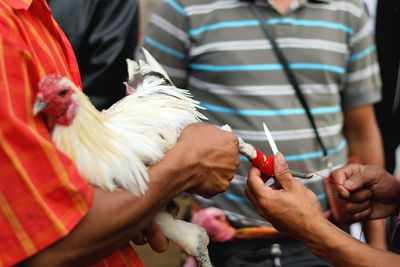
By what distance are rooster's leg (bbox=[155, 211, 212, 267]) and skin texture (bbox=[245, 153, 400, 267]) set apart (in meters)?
0.20

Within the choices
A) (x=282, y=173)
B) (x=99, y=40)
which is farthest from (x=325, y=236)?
(x=99, y=40)

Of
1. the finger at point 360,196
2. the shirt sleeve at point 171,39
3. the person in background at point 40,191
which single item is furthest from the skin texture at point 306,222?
the shirt sleeve at point 171,39

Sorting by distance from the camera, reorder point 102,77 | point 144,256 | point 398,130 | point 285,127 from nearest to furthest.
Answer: point 285,127
point 102,77
point 398,130
point 144,256

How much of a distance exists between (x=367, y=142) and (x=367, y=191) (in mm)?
799

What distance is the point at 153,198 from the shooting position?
1325 millimetres

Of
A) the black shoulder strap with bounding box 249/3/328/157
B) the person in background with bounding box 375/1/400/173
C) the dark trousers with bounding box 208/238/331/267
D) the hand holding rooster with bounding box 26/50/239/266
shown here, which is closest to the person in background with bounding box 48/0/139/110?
the black shoulder strap with bounding box 249/3/328/157

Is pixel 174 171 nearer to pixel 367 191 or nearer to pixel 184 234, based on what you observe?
pixel 184 234

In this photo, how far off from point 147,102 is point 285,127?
94cm

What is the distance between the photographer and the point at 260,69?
2332 mm

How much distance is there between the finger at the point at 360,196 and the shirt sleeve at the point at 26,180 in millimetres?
1152

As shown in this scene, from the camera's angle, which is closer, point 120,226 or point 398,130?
point 120,226

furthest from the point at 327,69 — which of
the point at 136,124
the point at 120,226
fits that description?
the point at 120,226

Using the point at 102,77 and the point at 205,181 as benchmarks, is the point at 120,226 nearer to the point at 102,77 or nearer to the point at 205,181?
the point at 205,181

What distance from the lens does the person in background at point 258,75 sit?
232 centimetres
